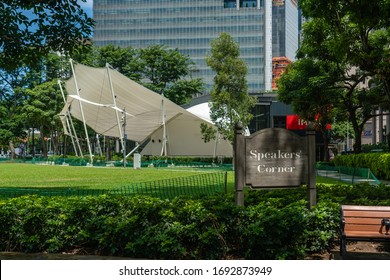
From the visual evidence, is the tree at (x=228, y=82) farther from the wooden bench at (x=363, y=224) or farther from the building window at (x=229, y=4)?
the building window at (x=229, y=4)

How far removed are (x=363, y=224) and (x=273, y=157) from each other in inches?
74.9

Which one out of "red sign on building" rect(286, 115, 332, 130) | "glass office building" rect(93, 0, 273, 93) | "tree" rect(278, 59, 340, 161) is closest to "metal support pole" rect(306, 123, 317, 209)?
"tree" rect(278, 59, 340, 161)

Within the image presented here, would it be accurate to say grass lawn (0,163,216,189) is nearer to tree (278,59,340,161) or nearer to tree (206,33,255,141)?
tree (278,59,340,161)

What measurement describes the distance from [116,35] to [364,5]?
145288 millimetres

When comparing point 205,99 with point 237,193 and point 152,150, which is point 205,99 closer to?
point 152,150

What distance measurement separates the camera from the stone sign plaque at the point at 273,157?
8953 mm

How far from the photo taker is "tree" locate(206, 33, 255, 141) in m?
47.9

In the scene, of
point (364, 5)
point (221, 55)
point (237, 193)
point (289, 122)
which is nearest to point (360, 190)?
point (237, 193)

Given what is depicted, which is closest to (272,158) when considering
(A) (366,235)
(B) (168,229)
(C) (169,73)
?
(A) (366,235)

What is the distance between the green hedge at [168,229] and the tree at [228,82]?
3878 cm

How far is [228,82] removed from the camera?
48.3 metres

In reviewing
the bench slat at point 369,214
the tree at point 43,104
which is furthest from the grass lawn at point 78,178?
the tree at point 43,104

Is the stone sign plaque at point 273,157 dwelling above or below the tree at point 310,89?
below

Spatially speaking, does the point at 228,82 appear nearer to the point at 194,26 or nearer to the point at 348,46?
the point at 348,46
